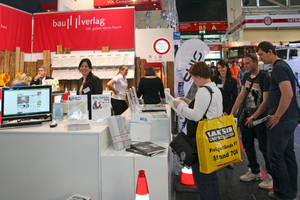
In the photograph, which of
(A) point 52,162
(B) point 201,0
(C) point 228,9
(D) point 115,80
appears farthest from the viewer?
(C) point 228,9

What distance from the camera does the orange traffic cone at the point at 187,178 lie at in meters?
2.82

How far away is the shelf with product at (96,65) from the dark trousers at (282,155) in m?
3.94

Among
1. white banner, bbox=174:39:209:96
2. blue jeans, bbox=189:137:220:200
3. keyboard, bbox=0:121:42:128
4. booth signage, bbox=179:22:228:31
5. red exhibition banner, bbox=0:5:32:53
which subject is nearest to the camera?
blue jeans, bbox=189:137:220:200

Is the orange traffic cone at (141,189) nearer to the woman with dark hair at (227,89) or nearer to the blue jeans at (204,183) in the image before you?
the blue jeans at (204,183)

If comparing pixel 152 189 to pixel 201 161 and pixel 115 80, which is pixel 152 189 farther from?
pixel 115 80

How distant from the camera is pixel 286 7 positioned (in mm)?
15875

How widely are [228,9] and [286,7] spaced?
12.9 ft

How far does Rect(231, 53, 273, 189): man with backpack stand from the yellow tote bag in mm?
929

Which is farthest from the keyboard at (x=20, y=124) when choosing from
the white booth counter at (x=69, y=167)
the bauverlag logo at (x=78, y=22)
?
the bauverlag logo at (x=78, y=22)

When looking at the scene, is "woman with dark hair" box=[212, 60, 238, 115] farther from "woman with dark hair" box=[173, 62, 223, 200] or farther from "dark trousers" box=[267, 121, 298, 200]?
"woman with dark hair" box=[173, 62, 223, 200]

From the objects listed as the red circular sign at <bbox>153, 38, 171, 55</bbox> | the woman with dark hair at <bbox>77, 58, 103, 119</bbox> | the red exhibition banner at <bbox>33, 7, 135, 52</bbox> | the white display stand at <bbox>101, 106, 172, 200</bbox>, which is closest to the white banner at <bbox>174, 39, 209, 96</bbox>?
the woman with dark hair at <bbox>77, 58, 103, 119</bbox>

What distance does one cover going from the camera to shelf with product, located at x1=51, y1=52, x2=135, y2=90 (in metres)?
5.75

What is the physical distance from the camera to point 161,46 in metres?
6.39

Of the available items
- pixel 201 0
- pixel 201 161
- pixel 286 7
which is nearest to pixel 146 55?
pixel 201 161
